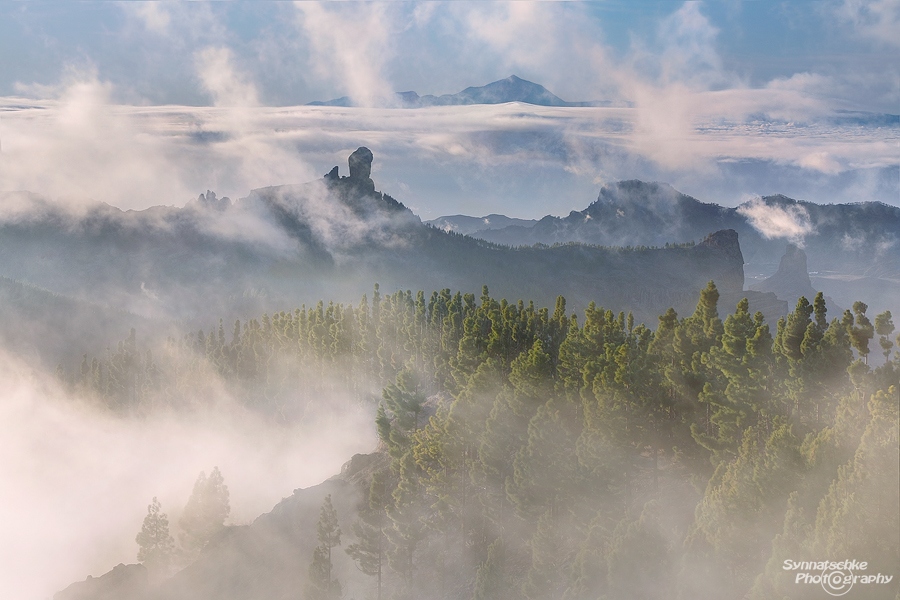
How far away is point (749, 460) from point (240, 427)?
154854 millimetres

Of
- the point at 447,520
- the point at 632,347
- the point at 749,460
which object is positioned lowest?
the point at 447,520

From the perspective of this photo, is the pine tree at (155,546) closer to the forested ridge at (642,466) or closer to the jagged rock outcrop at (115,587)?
the jagged rock outcrop at (115,587)

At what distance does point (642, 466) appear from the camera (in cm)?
8606

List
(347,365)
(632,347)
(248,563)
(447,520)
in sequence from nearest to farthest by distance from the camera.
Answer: (632,347) < (447,520) < (248,563) < (347,365)

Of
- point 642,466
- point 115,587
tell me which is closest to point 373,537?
point 642,466

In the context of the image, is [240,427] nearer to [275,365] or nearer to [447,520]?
[275,365]

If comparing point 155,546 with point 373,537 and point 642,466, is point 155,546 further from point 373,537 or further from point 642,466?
point 642,466

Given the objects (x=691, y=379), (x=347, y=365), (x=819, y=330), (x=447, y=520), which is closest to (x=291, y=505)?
(x=447, y=520)

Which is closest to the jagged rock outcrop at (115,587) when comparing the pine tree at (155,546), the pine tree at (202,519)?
the pine tree at (155,546)

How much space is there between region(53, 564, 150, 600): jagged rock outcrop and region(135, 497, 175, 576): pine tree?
5763mm

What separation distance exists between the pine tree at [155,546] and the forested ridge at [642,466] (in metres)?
41.0

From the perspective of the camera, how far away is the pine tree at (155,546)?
132 meters

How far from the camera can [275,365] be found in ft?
623

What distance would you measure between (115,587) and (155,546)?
15.2 metres
